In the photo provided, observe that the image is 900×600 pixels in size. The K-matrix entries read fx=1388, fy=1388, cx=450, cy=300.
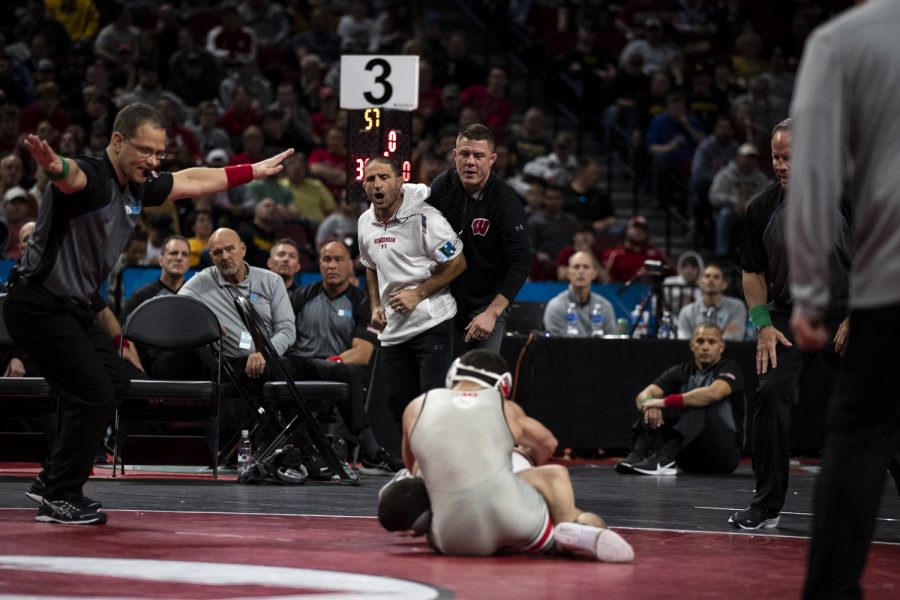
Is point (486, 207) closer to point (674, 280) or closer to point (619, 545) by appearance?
point (619, 545)

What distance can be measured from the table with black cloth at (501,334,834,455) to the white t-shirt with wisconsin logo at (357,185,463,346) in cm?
402

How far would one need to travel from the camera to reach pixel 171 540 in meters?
5.91

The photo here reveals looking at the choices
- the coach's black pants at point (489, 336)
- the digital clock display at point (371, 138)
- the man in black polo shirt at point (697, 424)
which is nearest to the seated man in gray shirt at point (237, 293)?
the digital clock display at point (371, 138)

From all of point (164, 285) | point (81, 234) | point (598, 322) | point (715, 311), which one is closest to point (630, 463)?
point (598, 322)

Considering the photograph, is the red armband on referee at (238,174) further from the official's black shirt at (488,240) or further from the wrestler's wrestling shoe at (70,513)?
the wrestler's wrestling shoe at (70,513)

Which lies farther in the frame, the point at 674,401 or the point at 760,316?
the point at 674,401

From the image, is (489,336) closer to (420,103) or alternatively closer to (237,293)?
(237,293)

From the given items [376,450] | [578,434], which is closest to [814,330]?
[376,450]

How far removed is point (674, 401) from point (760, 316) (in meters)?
4.53

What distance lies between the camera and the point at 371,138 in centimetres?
1108

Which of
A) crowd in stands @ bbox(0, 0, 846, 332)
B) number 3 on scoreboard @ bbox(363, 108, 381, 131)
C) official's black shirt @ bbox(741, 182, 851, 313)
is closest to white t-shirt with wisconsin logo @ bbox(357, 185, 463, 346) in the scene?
official's black shirt @ bbox(741, 182, 851, 313)

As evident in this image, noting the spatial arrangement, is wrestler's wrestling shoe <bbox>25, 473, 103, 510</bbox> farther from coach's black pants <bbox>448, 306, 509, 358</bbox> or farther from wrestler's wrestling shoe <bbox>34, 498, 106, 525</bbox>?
coach's black pants <bbox>448, 306, 509, 358</bbox>

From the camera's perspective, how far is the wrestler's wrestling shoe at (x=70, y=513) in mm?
6367

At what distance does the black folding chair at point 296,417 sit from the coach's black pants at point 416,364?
3.77 ft
